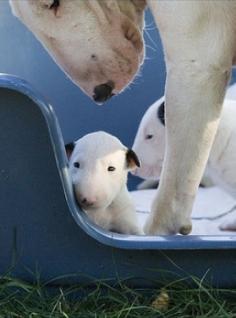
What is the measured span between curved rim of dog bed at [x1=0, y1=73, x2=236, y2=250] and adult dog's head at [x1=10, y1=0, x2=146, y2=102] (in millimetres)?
275

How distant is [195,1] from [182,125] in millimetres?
300

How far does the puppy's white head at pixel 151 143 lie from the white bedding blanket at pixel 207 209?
0.17 m

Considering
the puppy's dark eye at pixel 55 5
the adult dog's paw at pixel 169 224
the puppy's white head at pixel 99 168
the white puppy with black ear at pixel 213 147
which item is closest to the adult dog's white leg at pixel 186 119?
the adult dog's paw at pixel 169 224

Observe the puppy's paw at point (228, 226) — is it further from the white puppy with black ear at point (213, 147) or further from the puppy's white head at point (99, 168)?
the puppy's white head at point (99, 168)

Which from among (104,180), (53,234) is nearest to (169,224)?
(104,180)

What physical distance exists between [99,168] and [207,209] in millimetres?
969

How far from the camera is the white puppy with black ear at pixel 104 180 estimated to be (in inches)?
96.7

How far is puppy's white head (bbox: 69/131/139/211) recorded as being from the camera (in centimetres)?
244

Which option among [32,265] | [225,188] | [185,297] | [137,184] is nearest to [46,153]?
[32,265]

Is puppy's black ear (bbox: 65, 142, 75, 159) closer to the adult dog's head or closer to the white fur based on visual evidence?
the adult dog's head

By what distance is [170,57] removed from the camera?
7.59ft

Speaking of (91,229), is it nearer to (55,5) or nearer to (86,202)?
(86,202)

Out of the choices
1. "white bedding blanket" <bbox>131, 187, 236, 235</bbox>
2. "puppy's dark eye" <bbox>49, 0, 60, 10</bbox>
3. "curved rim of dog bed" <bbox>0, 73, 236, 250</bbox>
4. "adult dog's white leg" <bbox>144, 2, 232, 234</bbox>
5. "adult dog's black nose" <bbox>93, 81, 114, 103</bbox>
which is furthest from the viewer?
"white bedding blanket" <bbox>131, 187, 236, 235</bbox>

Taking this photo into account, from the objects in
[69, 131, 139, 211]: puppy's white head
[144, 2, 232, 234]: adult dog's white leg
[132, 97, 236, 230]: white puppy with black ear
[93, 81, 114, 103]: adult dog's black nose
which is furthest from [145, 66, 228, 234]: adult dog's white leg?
[132, 97, 236, 230]: white puppy with black ear
